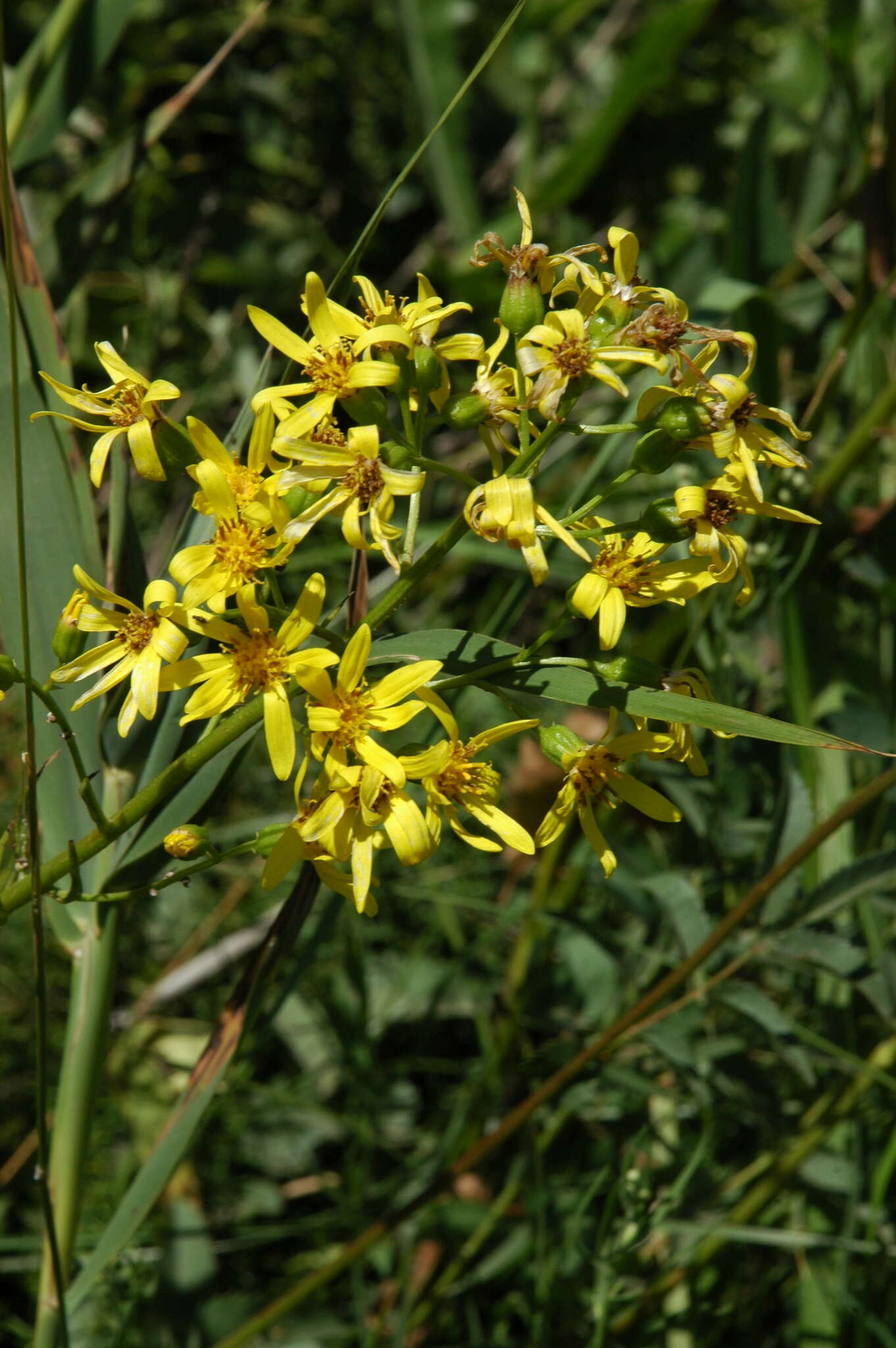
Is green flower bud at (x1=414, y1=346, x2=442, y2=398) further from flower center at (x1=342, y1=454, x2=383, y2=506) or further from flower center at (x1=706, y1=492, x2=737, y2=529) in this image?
flower center at (x1=706, y1=492, x2=737, y2=529)

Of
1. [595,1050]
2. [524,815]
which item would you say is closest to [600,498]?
[595,1050]

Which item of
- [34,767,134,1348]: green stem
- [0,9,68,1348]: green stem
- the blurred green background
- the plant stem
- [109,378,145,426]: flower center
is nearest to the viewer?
[0,9,68,1348]: green stem

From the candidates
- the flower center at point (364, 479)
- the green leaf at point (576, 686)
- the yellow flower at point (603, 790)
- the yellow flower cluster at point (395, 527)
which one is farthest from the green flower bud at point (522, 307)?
the yellow flower at point (603, 790)

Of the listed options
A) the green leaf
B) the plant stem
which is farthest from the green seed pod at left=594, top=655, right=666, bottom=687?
the plant stem

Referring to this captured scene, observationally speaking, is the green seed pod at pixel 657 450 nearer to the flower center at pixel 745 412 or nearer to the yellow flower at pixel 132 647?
the flower center at pixel 745 412

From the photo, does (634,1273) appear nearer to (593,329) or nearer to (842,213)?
(593,329)

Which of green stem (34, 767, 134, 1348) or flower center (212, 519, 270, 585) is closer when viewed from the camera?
flower center (212, 519, 270, 585)
